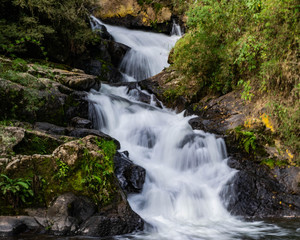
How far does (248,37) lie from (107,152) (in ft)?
16.6

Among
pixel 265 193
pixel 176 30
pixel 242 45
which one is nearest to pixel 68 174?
pixel 265 193

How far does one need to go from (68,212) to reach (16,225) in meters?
0.69

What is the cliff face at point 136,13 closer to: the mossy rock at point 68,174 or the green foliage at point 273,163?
the green foliage at point 273,163

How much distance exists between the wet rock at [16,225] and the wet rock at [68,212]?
0.21 metres

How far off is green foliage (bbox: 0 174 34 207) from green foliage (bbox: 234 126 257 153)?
528cm

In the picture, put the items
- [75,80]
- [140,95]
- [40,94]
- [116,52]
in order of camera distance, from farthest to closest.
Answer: [116,52] → [140,95] → [75,80] → [40,94]

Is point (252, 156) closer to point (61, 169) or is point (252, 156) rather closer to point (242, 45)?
point (242, 45)

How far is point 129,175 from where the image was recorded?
18.9 ft

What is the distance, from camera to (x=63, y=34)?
1136 centimetres

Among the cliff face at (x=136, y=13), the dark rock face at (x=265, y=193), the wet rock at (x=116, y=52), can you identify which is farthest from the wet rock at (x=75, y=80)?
the cliff face at (x=136, y=13)

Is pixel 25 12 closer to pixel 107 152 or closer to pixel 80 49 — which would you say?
pixel 80 49

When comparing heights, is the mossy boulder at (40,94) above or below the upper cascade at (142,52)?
below

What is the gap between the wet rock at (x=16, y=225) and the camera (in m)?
3.51

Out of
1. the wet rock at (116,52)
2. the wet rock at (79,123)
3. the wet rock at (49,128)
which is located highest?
the wet rock at (116,52)
